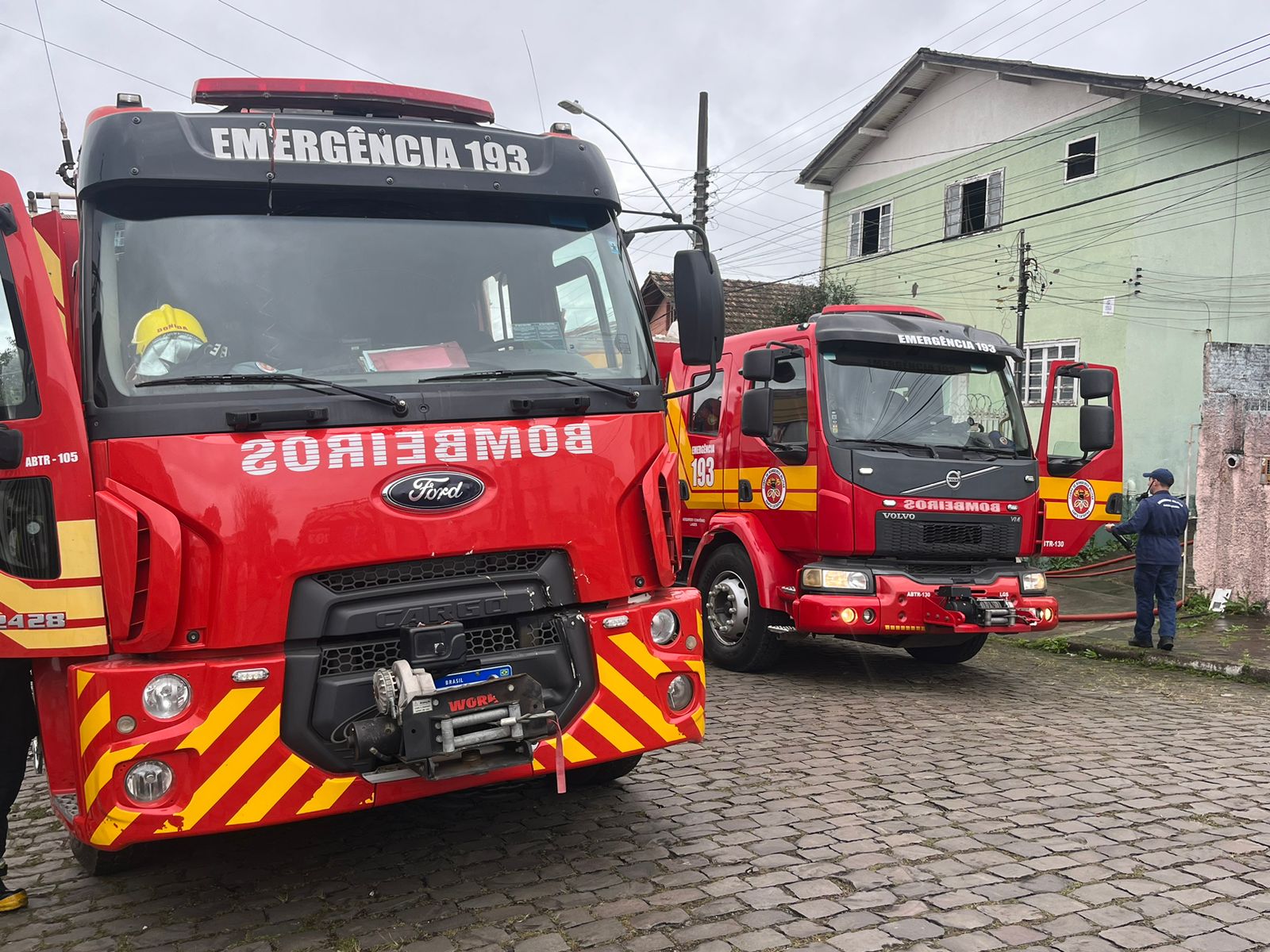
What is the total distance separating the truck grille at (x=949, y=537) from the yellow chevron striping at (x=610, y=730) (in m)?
3.72

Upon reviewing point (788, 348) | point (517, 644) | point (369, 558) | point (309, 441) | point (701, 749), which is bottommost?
point (701, 749)

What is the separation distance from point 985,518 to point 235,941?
5.71 m

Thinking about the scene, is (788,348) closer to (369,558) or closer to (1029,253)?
(369,558)

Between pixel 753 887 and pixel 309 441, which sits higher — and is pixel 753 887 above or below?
below

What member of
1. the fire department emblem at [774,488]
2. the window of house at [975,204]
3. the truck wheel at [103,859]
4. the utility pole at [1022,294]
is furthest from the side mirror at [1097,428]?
the window of house at [975,204]

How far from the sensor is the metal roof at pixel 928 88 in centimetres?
1861

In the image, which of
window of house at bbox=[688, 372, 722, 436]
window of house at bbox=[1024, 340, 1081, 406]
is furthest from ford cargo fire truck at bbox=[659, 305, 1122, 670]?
window of house at bbox=[1024, 340, 1081, 406]

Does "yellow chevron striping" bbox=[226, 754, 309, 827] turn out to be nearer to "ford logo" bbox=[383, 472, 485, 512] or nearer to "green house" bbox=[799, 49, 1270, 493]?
"ford logo" bbox=[383, 472, 485, 512]

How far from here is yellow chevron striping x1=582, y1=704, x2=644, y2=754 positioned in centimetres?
403

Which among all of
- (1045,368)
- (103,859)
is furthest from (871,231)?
(103,859)

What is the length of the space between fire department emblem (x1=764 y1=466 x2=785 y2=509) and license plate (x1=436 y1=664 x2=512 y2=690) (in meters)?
4.33

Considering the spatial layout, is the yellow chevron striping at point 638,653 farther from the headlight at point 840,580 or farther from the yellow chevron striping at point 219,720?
the headlight at point 840,580

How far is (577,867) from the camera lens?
4.21 metres

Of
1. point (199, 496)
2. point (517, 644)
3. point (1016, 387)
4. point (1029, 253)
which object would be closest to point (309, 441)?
point (199, 496)
